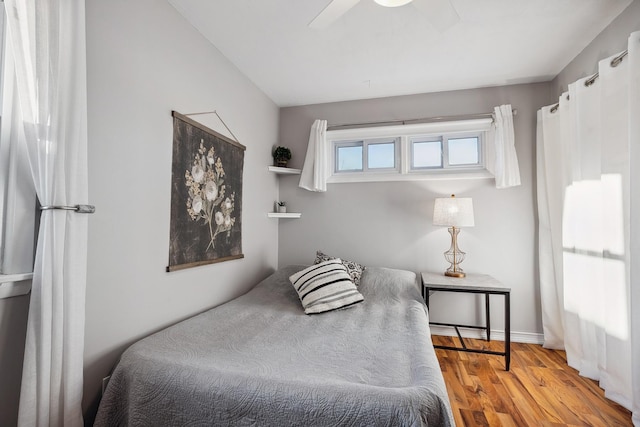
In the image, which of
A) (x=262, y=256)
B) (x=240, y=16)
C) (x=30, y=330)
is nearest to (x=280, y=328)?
(x=30, y=330)

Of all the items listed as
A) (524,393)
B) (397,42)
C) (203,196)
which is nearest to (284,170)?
(203,196)

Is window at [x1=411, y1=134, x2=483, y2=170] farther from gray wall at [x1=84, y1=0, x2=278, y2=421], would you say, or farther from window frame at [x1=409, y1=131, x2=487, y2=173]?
gray wall at [x1=84, y1=0, x2=278, y2=421]

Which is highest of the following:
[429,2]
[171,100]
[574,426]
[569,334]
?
[429,2]

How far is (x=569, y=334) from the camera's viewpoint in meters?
2.35

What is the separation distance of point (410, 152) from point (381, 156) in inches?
12.2

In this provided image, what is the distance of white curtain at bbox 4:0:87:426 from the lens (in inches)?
40.8

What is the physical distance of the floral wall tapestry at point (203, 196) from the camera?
1846mm

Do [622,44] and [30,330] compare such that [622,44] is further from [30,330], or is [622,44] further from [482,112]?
[30,330]

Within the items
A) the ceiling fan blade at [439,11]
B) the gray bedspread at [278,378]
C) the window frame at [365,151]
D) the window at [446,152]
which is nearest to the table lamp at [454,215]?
the window at [446,152]

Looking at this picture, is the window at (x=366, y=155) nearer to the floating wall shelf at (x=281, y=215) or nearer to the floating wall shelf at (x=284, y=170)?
the floating wall shelf at (x=284, y=170)

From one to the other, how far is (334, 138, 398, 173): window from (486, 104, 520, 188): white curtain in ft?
3.10

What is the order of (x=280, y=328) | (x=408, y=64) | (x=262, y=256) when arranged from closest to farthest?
(x=280, y=328), (x=408, y=64), (x=262, y=256)

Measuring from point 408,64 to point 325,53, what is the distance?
0.73 metres

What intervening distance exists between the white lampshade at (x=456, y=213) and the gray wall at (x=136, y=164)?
197cm
